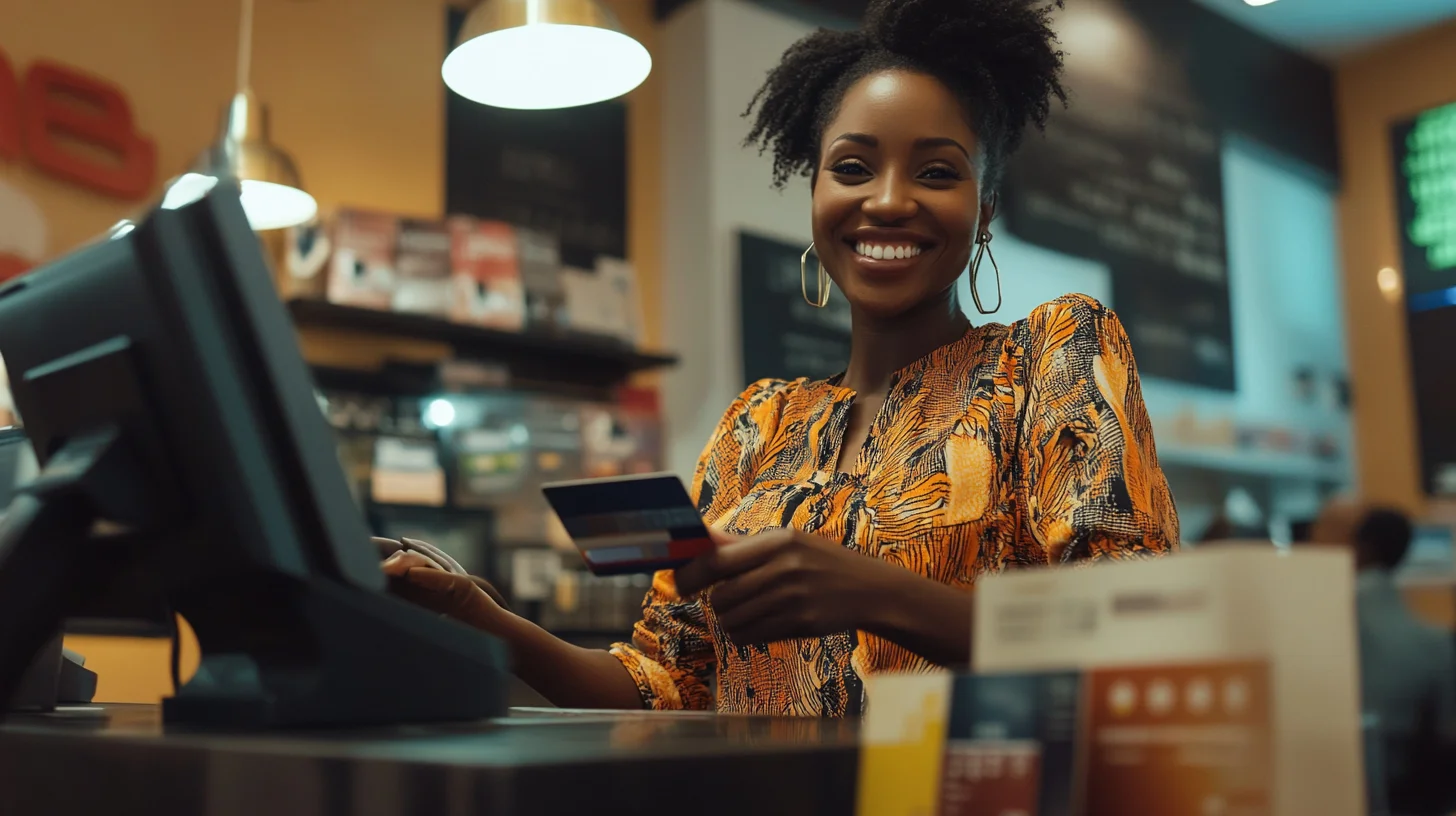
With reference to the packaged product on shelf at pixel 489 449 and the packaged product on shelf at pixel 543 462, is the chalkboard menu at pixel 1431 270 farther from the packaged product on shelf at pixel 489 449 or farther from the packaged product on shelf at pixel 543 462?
the packaged product on shelf at pixel 489 449

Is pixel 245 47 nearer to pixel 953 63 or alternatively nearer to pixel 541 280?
pixel 541 280

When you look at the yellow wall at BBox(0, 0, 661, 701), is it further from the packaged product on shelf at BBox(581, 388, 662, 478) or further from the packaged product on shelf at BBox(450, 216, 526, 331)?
the packaged product on shelf at BBox(581, 388, 662, 478)

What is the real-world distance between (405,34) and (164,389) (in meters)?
3.40

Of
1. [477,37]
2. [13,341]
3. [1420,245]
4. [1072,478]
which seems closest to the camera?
[13,341]

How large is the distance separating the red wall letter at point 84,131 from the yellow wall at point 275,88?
42 mm

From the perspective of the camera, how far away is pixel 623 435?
3.99 metres

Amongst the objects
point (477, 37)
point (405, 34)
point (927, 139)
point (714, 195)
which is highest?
point (405, 34)

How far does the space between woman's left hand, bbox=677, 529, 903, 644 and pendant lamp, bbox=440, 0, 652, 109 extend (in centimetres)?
169

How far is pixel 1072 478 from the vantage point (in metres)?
1.22

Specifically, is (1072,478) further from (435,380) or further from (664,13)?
(664,13)

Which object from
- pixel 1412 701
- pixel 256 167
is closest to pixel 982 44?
pixel 256 167

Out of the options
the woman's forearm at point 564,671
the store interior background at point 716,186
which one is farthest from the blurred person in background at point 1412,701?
the woman's forearm at point 564,671

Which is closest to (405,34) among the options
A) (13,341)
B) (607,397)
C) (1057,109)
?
(607,397)

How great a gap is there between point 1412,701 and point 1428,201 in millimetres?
3545
